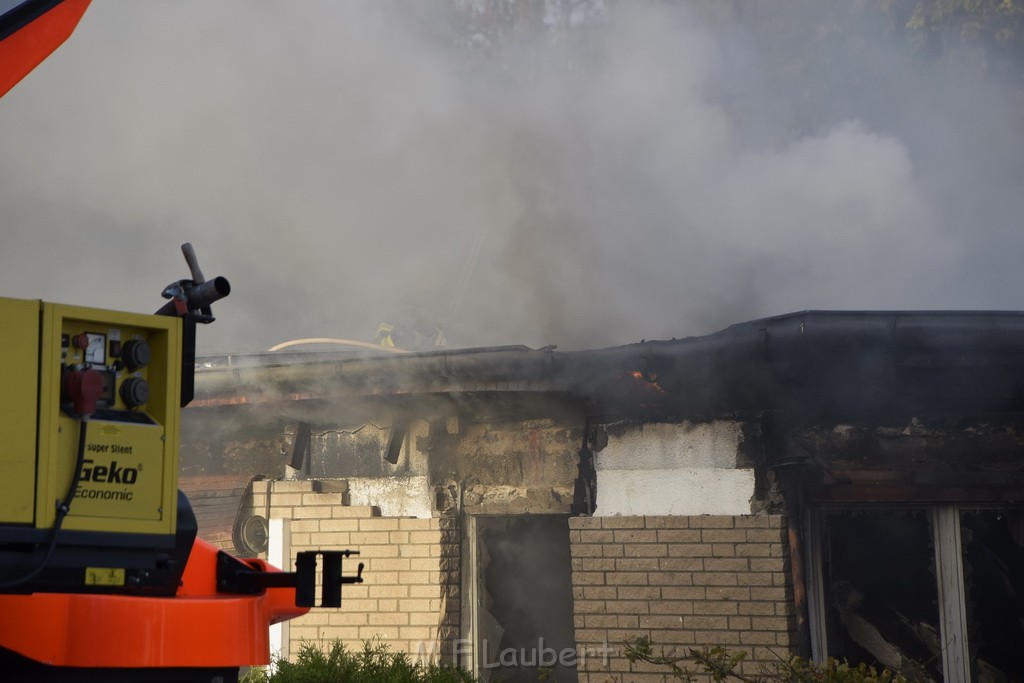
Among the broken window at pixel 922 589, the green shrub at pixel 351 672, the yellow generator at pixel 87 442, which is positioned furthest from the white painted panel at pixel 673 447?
the yellow generator at pixel 87 442

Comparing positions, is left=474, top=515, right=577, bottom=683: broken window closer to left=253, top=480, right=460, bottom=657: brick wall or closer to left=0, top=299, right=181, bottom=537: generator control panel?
left=253, top=480, right=460, bottom=657: brick wall

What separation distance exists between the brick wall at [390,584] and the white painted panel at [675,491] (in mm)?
1113

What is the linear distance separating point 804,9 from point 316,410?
55.3 feet

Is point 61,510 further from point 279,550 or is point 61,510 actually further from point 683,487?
point 279,550

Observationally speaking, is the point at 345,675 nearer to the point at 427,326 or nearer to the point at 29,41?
the point at 29,41

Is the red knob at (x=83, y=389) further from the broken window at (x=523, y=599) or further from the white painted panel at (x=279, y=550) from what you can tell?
the white painted panel at (x=279, y=550)

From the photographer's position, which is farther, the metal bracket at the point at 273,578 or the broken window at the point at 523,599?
the broken window at the point at 523,599

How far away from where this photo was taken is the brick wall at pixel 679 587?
5.73 meters

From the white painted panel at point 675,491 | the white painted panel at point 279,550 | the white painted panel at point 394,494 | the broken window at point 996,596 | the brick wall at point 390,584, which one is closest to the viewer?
the broken window at point 996,596

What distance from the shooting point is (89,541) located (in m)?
2.60

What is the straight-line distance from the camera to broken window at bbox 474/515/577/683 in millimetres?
6883

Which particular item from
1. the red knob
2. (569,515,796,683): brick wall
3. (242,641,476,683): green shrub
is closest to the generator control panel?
the red knob

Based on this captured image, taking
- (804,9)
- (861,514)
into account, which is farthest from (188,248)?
(804,9)

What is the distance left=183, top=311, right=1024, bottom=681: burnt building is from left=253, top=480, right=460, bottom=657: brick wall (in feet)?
0.05
